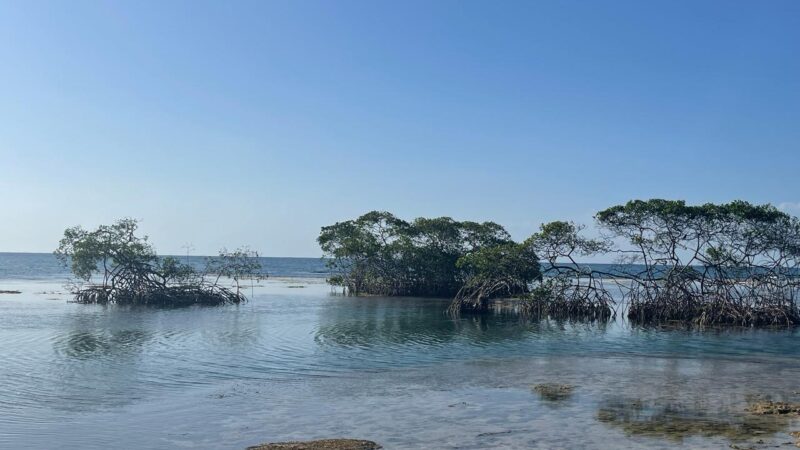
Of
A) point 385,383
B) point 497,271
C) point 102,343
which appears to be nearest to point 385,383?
point 385,383

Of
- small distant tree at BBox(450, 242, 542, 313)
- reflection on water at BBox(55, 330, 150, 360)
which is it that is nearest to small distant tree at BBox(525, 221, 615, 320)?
small distant tree at BBox(450, 242, 542, 313)

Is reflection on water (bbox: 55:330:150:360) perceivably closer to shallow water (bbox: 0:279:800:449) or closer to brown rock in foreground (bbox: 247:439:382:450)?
shallow water (bbox: 0:279:800:449)

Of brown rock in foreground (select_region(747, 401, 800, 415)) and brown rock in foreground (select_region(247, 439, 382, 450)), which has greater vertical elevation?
brown rock in foreground (select_region(747, 401, 800, 415))

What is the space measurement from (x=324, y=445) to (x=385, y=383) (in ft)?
21.2

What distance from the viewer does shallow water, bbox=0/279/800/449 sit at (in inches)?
501

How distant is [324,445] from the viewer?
38.2 feet

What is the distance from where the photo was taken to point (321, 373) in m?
19.6

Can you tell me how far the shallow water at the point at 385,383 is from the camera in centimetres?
1273

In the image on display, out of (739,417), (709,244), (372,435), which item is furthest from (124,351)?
(709,244)

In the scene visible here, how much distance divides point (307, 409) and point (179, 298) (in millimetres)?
31665

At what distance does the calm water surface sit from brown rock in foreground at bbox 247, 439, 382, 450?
43 cm

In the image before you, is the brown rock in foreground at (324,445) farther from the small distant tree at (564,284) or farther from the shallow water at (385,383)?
the small distant tree at (564,284)

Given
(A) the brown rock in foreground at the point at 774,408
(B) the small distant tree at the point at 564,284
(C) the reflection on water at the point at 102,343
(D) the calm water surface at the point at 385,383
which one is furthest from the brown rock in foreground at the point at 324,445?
(B) the small distant tree at the point at 564,284

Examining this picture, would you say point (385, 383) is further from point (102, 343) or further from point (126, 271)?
point (126, 271)
